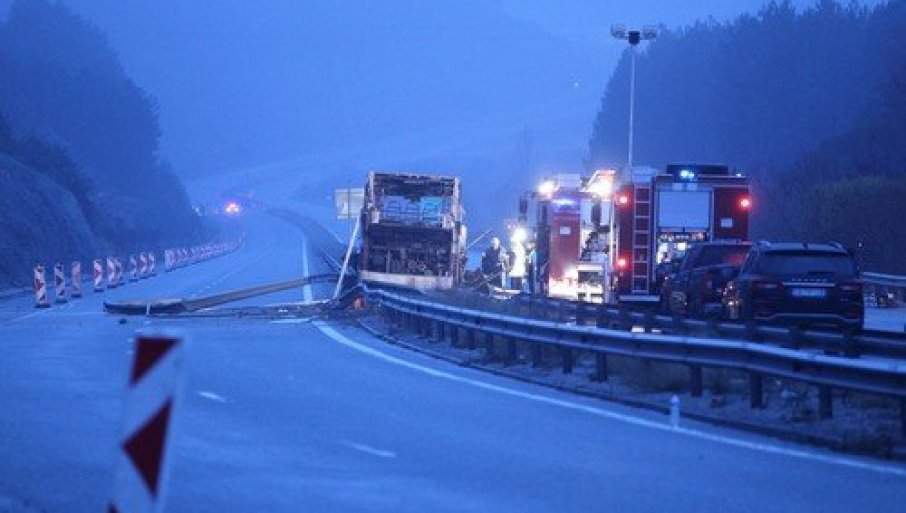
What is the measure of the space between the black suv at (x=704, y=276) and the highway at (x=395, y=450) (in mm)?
5961

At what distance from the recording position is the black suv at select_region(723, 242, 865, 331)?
2294 centimetres

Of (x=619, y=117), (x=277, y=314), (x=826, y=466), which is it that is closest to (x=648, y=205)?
(x=277, y=314)

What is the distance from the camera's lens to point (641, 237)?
3141 centimetres

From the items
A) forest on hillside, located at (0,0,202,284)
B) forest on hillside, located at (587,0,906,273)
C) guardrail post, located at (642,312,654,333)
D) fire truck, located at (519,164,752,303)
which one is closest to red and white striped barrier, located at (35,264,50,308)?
fire truck, located at (519,164,752,303)

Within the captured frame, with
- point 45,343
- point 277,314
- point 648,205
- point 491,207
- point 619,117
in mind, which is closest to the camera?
point 45,343

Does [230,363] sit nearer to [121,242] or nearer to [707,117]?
[121,242]

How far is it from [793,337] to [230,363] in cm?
956

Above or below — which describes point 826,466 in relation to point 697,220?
below

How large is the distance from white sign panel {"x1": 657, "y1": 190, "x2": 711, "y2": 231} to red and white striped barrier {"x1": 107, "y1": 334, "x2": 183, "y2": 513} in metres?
25.6

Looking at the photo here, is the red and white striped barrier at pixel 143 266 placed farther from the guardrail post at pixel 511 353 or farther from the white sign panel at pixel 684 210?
the guardrail post at pixel 511 353

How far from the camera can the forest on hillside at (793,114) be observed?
5385 cm

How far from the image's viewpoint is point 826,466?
12312 mm

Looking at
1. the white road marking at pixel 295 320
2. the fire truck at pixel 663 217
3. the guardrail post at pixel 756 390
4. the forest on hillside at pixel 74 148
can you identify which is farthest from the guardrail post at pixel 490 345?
the forest on hillside at pixel 74 148

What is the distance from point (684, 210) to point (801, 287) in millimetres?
8248
